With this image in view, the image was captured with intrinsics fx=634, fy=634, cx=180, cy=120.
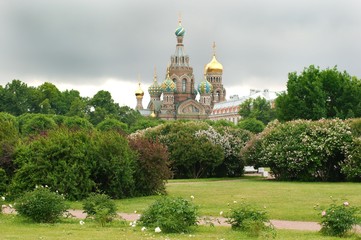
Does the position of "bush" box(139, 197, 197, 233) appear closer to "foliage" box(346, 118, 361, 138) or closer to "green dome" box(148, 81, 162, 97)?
"foliage" box(346, 118, 361, 138)

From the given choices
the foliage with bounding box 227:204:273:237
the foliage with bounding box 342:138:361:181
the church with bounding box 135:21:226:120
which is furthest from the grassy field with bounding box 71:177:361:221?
the church with bounding box 135:21:226:120

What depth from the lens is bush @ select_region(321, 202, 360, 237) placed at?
15.3 meters

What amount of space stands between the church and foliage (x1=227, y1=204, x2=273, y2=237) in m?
136

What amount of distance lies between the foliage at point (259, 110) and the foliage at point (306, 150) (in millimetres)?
87571

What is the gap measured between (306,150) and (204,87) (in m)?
120

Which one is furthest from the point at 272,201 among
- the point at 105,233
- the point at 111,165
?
the point at 105,233

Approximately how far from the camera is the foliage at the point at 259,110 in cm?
13125

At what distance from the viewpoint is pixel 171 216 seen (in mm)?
15883

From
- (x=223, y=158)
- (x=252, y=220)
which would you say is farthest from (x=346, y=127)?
(x=252, y=220)

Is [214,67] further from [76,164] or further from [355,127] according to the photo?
[76,164]

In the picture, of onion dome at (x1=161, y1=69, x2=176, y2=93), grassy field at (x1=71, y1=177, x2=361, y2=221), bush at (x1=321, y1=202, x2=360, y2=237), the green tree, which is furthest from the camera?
onion dome at (x1=161, y1=69, x2=176, y2=93)

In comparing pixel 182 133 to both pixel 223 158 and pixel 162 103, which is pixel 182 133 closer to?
pixel 223 158

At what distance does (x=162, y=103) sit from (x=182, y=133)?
110 meters

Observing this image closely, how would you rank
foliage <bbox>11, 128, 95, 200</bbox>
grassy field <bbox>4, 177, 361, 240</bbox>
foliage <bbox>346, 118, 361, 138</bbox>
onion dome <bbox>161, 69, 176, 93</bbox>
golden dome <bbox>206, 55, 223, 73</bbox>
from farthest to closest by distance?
golden dome <bbox>206, 55, 223, 73</bbox> < onion dome <bbox>161, 69, 176, 93</bbox> < foliage <bbox>346, 118, 361, 138</bbox> < foliage <bbox>11, 128, 95, 200</bbox> < grassy field <bbox>4, 177, 361, 240</bbox>
